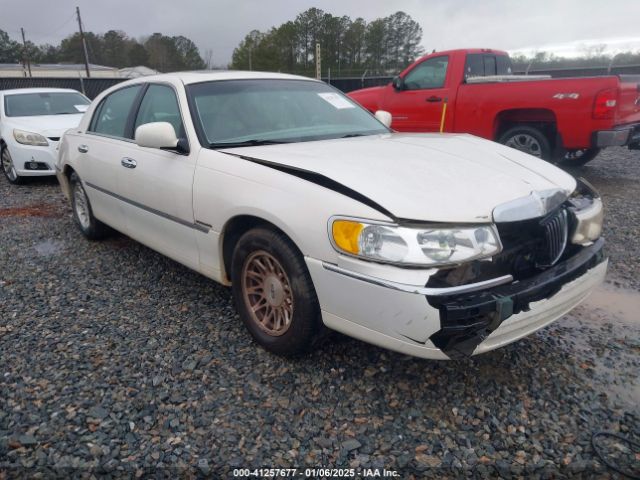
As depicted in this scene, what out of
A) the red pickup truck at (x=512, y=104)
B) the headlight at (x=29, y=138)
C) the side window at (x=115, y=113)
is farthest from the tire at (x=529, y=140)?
the headlight at (x=29, y=138)

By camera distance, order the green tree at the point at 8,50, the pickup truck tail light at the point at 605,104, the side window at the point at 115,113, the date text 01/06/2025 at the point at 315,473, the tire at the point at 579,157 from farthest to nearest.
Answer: the green tree at the point at 8,50, the tire at the point at 579,157, the pickup truck tail light at the point at 605,104, the side window at the point at 115,113, the date text 01/06/2025 at the point at 315,473

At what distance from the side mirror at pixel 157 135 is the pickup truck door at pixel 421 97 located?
5409 mm

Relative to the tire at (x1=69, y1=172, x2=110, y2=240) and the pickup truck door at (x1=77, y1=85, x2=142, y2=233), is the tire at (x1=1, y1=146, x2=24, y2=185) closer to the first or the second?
the tire at (x1=69, y1=172, x2=110, y2=240)

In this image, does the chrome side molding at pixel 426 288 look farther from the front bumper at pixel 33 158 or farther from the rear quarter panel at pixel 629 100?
the front bumper at pixel 33 158

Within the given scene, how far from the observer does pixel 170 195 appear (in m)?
3.22

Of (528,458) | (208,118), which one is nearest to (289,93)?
(208,118)

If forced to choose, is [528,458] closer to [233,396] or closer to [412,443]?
[412,443]

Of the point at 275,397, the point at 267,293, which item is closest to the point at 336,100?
the point at 267,293

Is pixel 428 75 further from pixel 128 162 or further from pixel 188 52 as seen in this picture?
pixel 188 52

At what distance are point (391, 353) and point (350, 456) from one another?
845 mm

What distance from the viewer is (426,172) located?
8.29ft

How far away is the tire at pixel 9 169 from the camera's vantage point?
25.4 ft

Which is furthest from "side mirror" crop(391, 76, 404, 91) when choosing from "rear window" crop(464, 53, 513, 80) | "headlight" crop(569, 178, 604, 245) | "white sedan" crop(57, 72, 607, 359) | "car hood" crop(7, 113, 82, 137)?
"headlight" crop(569, 178, 604, 245)

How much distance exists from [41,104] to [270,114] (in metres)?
7.04
